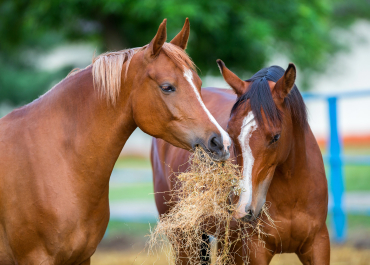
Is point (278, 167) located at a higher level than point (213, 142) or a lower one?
lower

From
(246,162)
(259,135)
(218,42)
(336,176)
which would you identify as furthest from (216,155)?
(218,42)

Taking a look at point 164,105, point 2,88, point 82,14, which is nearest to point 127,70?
point 164,105

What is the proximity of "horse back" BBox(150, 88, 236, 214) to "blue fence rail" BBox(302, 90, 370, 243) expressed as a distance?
2544 millimetres

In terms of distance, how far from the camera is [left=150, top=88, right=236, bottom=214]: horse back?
3.73m

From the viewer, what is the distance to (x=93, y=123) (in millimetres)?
2750

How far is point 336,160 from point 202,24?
3523 mm

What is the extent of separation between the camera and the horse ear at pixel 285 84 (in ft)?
9.07

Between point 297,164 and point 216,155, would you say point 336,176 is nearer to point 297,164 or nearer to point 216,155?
point 297,164

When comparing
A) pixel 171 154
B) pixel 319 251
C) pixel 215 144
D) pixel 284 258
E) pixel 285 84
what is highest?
pixel 285 84

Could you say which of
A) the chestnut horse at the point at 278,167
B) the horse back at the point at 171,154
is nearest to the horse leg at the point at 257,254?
the chestnut horse at the point at 278,167

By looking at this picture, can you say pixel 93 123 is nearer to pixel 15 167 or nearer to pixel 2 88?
pixel 15 167

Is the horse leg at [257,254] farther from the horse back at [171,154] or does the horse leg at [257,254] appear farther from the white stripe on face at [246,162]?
the horse back at [171,154]

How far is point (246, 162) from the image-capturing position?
2654 millimetres

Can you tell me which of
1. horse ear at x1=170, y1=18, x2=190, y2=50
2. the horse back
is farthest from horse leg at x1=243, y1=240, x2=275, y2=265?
horse ear at x1=170, y1=18, x2=190, y2=50
